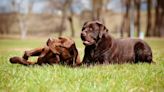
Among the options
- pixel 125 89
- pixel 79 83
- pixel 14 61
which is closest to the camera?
pixel 125 89

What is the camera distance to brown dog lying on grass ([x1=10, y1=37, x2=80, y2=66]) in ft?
32.3

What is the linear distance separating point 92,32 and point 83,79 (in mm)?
2189

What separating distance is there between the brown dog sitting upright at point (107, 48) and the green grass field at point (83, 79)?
0.56m

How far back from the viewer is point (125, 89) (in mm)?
6977

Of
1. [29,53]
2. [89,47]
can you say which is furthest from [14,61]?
[89,47]

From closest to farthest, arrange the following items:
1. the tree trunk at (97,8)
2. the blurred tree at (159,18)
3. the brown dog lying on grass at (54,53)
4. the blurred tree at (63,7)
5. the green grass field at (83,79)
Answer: the green grass field at (83,79)
the brown dog lying on grass at (54,53)
the blurred tree at (159,18)
the tree trunk at (97,8)
the blurred tree at (63,7)

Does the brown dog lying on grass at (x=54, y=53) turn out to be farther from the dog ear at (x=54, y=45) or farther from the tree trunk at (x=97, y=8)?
the tree trunk at (x=97, y=8)

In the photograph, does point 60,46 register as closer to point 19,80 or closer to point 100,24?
point 100,24

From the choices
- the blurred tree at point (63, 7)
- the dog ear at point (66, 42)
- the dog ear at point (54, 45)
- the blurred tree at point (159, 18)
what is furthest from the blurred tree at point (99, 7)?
the dog ear at point (54, 45)

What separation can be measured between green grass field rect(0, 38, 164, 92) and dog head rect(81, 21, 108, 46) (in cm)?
61

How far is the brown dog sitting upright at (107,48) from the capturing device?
9.87m

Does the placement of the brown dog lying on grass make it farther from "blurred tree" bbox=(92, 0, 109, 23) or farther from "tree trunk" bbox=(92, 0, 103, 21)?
"blurred tree" bbox=(92, 0, 109, 23)

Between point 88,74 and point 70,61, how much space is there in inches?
69.3

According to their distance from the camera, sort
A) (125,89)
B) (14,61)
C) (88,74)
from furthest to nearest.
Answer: (14,61) → (88,74) → (125,89)
